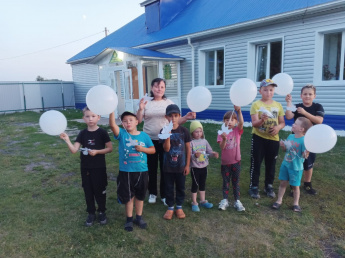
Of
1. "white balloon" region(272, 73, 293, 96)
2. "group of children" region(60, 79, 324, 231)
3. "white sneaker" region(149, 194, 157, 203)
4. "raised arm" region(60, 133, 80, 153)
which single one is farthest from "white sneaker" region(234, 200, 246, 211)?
"raised arm" region(60, 133, 80, 153)

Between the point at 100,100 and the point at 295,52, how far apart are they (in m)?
7.35

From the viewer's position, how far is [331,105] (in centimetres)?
748

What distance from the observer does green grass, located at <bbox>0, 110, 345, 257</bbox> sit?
245 centimetres

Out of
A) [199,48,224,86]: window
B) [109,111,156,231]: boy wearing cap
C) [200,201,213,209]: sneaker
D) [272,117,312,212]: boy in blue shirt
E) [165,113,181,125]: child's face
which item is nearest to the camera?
[109,111,156,231]: boy wearing cap

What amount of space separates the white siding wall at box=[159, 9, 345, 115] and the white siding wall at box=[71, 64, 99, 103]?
32.3 ft

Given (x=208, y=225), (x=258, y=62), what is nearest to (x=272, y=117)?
(x=208, y=225)

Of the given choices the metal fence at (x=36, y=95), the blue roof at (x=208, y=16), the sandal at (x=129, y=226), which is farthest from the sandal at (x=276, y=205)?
the metal fence at (x=36, y=95)

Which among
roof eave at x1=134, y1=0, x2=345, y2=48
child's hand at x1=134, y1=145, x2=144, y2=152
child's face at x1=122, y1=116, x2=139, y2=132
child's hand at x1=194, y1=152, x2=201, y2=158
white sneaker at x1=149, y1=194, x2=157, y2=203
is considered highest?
roof eave at x1=134, y1=0, x2=345, y2=48

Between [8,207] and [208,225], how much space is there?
8.62 feet

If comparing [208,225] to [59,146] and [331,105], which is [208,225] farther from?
[331,105]

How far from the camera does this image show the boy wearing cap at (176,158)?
9.41 feet

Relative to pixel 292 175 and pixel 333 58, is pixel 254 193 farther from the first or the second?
pixel 333 58

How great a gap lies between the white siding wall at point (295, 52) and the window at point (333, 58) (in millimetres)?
261

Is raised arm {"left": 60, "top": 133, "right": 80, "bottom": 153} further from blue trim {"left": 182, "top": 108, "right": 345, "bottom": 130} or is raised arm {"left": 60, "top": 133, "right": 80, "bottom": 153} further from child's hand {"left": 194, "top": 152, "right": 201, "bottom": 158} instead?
blue trim {"left": 182, "top": 108, "right": 345, "bottom": 130}
